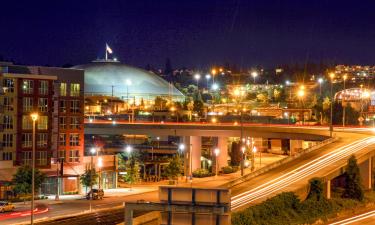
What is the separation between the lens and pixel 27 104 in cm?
7056

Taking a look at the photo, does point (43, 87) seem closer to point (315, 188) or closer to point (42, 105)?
point (42, 105)

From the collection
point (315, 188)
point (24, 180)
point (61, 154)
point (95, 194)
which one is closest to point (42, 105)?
point (61, 154)

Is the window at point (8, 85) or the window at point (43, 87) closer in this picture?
the window at point (8, 85)

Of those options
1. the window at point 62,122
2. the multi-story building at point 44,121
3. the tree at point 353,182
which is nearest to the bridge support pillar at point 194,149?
the multi-story building at point 44,121

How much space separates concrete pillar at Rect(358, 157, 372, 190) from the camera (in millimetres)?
64250

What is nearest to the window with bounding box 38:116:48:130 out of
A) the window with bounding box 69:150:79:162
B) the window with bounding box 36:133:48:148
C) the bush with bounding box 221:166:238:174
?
the window with bounding box 36:133:48:148

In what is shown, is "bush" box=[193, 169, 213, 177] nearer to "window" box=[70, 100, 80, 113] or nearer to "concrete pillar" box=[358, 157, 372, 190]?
"window" box=[70, 100, 80, 113]

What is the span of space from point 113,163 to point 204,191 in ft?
176

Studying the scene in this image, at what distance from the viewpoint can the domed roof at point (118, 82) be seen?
606ft

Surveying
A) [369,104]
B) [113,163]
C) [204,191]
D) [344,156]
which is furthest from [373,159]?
[369,104]

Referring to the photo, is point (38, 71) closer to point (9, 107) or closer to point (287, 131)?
point (9, 107)

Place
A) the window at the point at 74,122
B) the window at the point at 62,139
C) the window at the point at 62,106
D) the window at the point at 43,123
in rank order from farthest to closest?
1. the window at the point at 74,122
2. the window at the point at 62,106
3. the window at the point at 62,139
4. the window at the point at 43,123

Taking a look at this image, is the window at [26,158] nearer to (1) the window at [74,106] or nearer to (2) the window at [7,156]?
(2) the window at [7,156]

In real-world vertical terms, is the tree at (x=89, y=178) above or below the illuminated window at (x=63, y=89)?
below
